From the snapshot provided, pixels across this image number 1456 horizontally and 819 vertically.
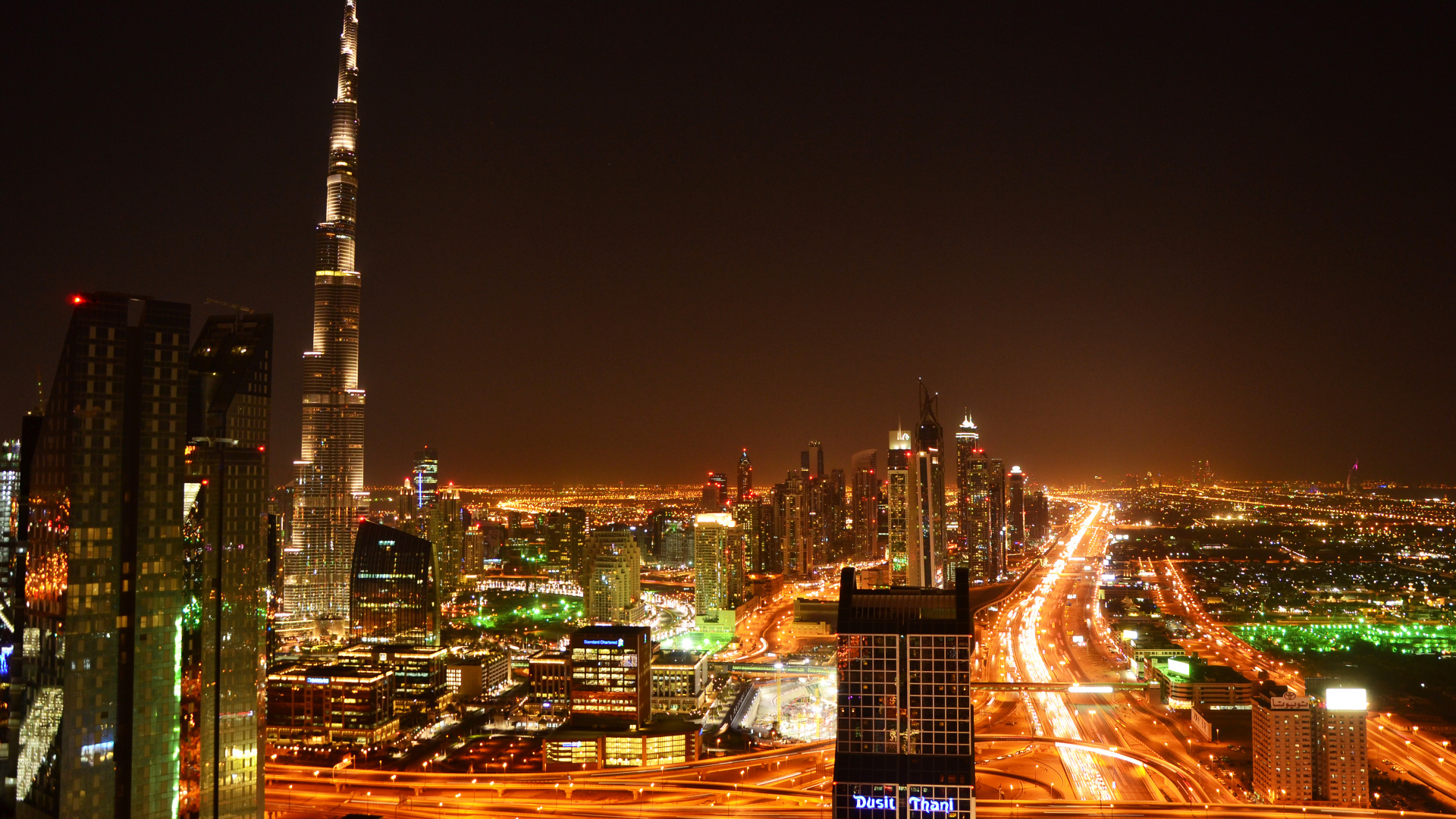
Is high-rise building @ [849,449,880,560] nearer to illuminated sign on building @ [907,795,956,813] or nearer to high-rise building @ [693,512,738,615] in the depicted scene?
high-rise building @ [693,512,738,615]

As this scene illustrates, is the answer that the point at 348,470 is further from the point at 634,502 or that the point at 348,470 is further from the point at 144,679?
the point at 634,502

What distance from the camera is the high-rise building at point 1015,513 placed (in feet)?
230

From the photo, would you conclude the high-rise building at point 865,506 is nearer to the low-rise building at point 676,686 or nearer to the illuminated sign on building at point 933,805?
the low-rise building at point 676,686

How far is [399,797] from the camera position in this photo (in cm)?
2202

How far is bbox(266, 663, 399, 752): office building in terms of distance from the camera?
2711 cm

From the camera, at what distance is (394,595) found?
4244 centimetres

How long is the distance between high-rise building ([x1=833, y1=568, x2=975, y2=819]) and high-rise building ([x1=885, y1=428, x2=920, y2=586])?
2158cm

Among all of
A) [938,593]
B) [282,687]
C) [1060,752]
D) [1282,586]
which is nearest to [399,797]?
[282,687]

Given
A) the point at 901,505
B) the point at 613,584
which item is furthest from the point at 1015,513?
the point at 613,584

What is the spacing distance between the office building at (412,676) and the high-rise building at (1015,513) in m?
46.3

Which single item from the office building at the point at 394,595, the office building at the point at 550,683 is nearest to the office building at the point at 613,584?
the office building at the point at 394,595

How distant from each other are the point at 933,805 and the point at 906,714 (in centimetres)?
121

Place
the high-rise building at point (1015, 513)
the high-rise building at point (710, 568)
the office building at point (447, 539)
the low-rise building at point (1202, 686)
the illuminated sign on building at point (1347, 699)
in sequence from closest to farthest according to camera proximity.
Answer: the illuminated sign on building at point (1347, 699) → the low-rise building at point (1202, 686) → the high-rise building at point (710, 568) → the office building at point (447, 539) → the high-rise building at point (1015, 513)

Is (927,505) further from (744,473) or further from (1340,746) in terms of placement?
(744,473)
